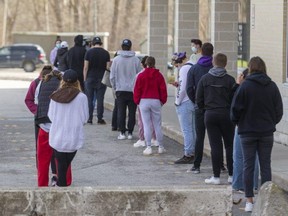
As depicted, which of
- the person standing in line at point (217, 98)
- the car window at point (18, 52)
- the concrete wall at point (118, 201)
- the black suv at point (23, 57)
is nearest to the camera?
the concrete wall at point (118, 201)

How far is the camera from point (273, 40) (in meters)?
19.3

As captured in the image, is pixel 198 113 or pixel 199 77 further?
pixel 199 77

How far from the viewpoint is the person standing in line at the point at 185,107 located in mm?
15797

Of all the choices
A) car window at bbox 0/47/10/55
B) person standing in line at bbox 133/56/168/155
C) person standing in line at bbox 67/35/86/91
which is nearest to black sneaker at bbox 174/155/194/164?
person standing in line at bbox 133/56/168/155

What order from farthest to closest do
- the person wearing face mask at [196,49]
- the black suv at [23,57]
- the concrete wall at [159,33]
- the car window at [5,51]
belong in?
the car window at [5,51]
the black suv at [23,57]
the concrete wall at [159,33]
the person wearing face mask at [196,49]

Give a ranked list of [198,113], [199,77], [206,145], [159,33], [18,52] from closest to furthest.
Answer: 1. [198,113]
2. [199,77]
3. [206,145]
4. [159,33]
5. [18,52]

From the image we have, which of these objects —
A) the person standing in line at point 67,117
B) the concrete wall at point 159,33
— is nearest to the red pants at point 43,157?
the person standing in line at point 67,117

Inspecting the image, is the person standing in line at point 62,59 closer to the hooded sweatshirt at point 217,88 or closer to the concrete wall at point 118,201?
the hooded sweatshirt at point 217,88

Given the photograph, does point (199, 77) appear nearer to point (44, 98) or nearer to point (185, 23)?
point (44, 98)

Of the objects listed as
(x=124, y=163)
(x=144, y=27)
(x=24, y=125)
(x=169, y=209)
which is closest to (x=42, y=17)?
(x=144, y=27)

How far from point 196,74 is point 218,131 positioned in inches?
50.0

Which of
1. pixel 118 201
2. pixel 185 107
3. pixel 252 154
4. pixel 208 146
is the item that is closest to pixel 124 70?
pixel 208 146

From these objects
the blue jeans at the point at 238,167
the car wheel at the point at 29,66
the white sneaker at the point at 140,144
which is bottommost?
the car wheel at the point at 29,66

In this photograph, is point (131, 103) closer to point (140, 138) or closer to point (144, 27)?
point (140, 138)
